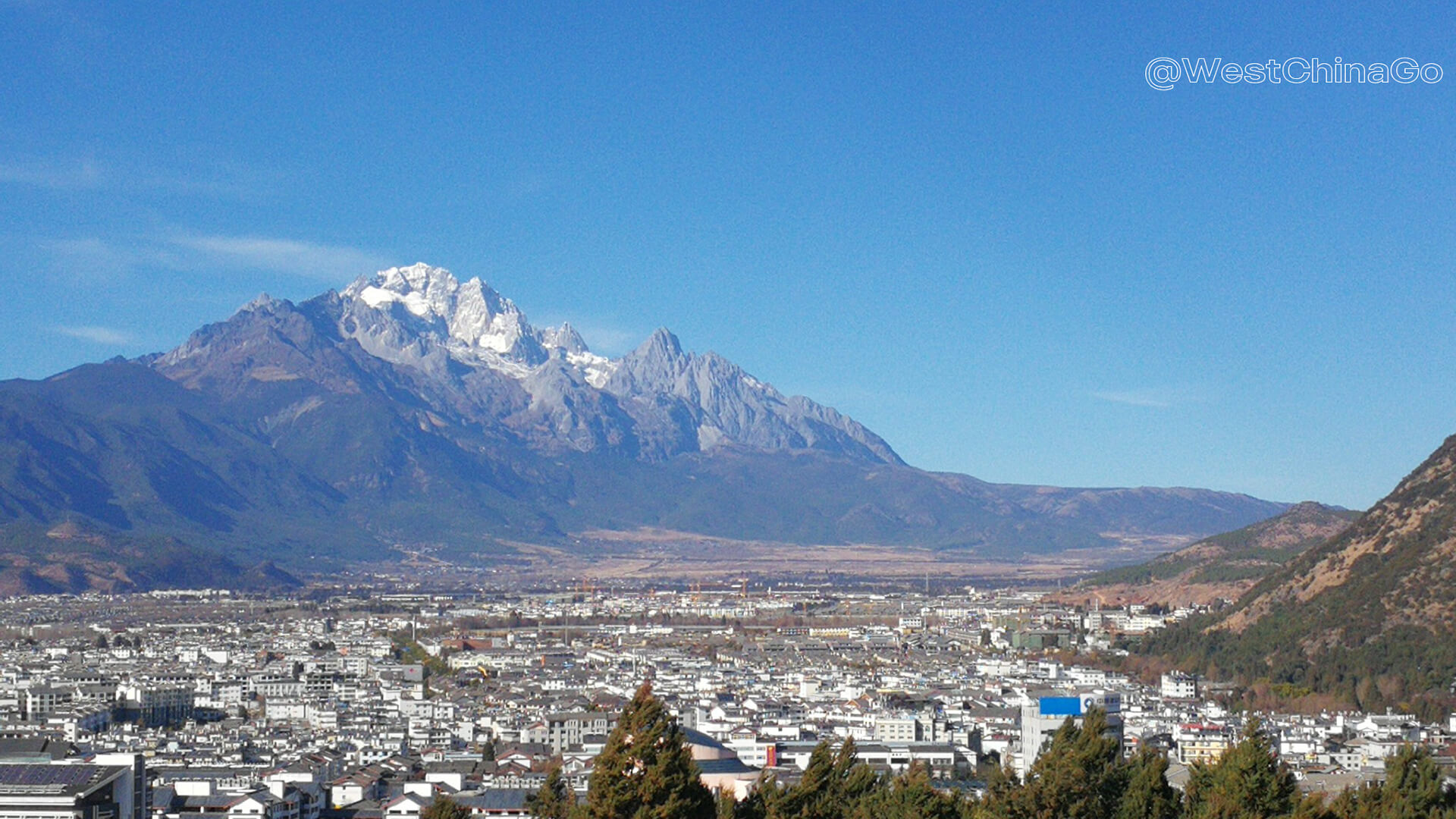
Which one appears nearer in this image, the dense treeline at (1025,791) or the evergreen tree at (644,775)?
the evergreen tree at (644,775)

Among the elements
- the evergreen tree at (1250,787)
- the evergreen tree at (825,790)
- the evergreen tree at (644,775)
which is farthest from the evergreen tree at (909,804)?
the evergreen tree at (644,775)

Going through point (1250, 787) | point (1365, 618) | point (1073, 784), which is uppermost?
point (1365, 618)

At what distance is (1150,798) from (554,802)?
10881 millimetres

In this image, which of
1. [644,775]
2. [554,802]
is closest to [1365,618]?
[554,802]

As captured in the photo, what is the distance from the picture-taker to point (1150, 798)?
36.6 m

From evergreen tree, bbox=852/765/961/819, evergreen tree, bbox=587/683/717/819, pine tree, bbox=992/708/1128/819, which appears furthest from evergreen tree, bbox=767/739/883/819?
evergreen tree, bbox=587/683/717/819

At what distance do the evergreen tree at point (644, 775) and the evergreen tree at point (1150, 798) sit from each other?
352 inches

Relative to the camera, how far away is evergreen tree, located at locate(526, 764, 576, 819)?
1505 inches

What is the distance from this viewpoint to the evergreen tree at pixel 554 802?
1505 inches

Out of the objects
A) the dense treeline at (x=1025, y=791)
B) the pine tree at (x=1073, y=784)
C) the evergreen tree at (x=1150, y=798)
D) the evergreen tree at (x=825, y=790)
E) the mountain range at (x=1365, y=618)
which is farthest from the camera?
the mountain range at (x=1365, y=618)

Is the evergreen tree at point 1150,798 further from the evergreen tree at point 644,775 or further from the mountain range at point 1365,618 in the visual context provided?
the mountain range at point 1365,618

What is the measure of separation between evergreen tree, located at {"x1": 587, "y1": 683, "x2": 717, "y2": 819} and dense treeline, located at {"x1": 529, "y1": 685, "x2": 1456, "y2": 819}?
16 millimetres

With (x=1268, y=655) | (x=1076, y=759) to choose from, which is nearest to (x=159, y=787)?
(x=1076, y=759)

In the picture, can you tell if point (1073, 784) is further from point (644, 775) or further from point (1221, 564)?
point (1221, 564)
